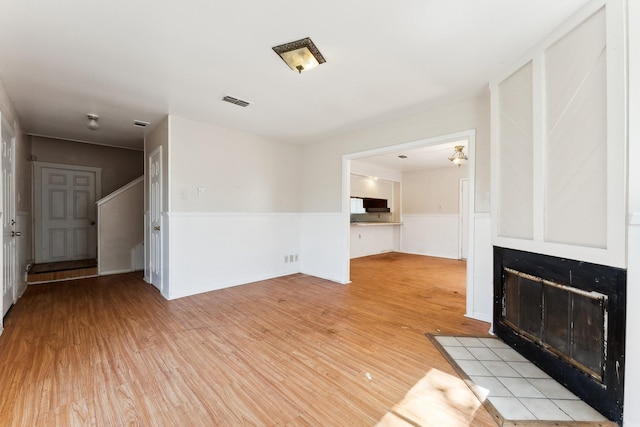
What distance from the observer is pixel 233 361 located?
6.77 feet

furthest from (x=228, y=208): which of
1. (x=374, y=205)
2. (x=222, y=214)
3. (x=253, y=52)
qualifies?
(x=374, y=205)

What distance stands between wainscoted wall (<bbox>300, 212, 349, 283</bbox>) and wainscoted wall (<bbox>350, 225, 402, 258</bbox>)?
2049 mm

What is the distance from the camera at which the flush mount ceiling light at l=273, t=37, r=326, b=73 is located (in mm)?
2020

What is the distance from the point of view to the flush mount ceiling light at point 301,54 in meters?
2.02

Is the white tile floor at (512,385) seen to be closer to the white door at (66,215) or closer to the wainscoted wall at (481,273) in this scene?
the wainscoted wall at (481,273)

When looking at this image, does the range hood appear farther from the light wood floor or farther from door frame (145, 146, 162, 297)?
door frame (145, 146, 162, 297)

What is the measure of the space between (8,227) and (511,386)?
4.95 m

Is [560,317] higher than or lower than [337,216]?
lower

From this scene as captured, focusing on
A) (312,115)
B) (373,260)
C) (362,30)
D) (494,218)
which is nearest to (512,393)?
(494,218)

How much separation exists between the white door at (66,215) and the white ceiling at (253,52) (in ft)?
7.30

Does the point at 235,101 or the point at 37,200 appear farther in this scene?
the point at 37,200

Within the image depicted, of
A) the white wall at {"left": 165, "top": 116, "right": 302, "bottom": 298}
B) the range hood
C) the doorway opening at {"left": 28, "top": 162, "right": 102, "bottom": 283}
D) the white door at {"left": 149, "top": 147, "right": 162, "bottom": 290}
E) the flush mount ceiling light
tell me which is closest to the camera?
the flush mount ceiling light

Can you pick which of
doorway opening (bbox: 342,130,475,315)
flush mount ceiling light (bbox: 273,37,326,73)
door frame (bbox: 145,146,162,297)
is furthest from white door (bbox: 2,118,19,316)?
doorway opening (bbox: 342,130,475,315)

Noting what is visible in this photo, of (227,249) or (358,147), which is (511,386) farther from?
(227,249)
